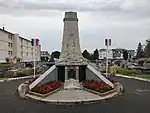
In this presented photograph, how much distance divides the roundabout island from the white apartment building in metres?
31.8

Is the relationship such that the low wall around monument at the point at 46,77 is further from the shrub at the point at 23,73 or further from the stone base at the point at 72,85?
the shrub at the point at 23,73

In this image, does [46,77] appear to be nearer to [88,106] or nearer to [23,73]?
[88,106]

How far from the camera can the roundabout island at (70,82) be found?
755 inches

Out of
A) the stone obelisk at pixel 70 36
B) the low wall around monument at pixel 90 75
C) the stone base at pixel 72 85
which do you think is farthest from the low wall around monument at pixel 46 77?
the stone obelisk at pixel 70 36

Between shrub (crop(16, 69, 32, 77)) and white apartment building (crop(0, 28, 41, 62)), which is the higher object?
white apartment building (crop(0, 28, 41, 62))

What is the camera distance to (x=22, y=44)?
81.9 m

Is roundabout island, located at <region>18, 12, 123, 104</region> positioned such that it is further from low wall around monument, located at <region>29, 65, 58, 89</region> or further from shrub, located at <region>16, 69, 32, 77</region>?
shrub, located at <region>16, 69, 32, 77</region>

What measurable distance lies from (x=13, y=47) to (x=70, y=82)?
54783 mm

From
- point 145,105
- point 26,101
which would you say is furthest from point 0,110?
point 145,105

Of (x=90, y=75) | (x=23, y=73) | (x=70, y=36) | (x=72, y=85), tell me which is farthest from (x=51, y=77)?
(x=23, y=73)

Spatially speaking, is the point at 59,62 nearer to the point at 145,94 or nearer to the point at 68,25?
the point at 68,25

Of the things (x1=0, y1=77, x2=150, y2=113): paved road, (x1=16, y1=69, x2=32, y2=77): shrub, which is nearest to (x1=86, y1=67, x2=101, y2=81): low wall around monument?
(x1=0, y1=77, x2=150, y2=113): paved road

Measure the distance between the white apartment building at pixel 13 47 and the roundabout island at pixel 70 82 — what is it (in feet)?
104

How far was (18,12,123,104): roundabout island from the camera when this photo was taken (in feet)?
62.9
